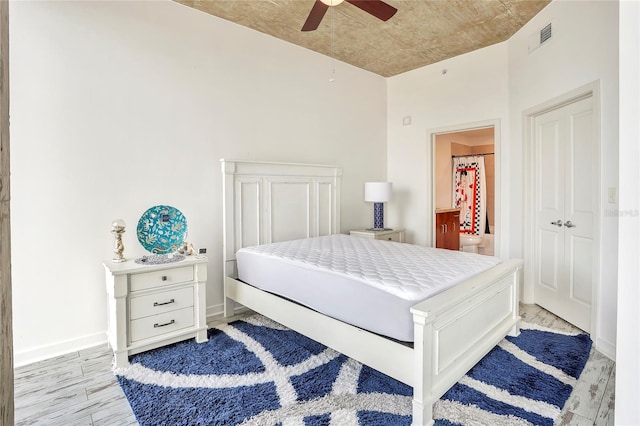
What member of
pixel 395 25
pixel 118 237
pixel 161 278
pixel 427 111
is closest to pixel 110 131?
pixel 118 237

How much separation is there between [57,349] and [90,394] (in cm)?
74

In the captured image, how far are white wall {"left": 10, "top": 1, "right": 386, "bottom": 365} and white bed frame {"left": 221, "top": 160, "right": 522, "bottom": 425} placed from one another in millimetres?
210

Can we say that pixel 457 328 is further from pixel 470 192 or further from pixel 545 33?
pixel 470 192

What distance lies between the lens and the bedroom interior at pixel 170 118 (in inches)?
94.0

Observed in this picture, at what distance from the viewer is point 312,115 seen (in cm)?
402

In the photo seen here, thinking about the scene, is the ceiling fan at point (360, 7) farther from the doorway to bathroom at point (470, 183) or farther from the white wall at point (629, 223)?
the doorway to bathroom at point (470, 183)

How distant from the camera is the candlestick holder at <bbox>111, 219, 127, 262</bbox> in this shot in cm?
248

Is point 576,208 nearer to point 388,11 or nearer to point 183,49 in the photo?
point 388,11

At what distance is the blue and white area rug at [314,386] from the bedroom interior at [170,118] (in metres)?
0.64

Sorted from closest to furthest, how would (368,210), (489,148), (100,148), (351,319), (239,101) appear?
(351,319), (100,148), (239,101), (368,210), (489,148)

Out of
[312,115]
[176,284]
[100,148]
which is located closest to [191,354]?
[176,284]

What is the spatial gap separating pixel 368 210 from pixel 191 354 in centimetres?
294

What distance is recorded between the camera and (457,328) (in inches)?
75.4

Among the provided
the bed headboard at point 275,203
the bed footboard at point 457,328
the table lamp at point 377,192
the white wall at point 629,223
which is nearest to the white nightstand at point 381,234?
the bed headboard at point 275,203
